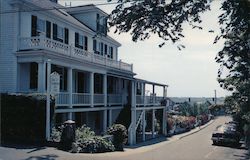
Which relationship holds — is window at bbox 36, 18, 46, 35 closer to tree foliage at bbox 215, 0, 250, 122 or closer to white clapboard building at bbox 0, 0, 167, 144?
white clapboard building at bbox 0, 0, 167, 144

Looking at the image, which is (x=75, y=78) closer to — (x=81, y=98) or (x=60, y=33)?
(x=81, y=98)

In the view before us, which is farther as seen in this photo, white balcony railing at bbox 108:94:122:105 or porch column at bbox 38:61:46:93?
white balcony railing at bbox 108:94:122:105

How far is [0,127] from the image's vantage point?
21859 mm

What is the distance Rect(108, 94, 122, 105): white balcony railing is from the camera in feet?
119

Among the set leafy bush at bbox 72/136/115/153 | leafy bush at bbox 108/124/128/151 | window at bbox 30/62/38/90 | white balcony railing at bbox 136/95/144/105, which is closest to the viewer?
leafy bush at bbox 72/136/115/153

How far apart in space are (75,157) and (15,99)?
646 centimetres

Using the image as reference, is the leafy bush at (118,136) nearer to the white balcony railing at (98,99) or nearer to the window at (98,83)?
the white balcony railing at (98,99)

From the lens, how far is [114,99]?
1465 inches

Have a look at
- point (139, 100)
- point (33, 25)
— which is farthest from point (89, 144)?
point (139, 100)

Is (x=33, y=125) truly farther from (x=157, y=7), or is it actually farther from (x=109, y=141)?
(x=157, y=7)

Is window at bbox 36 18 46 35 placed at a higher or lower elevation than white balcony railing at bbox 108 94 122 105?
higher

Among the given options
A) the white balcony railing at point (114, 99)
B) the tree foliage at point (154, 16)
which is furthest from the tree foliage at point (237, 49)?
the white balcony railing at point (114, 99)

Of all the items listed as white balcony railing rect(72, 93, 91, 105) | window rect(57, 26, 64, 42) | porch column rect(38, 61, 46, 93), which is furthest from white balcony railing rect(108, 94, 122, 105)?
porch column rect(38, 61, 46, 93)

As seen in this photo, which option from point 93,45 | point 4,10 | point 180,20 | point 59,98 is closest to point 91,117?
point 93,45
